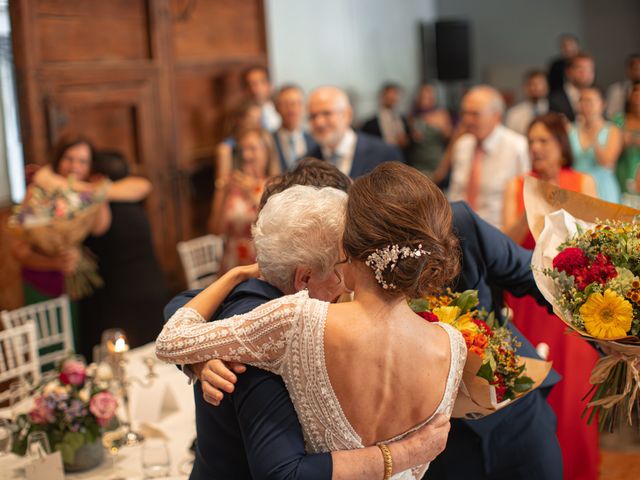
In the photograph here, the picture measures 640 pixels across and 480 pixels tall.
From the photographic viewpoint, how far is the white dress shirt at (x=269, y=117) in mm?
7426

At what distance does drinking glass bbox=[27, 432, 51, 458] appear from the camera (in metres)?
2.53

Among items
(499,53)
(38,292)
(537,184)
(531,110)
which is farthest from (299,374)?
(499,53)

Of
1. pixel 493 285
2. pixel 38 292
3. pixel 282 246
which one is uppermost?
pixel 282 246

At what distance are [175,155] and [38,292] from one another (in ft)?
7.15

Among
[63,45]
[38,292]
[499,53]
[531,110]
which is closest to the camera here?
[38,292]

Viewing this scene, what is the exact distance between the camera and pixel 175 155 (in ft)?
22.9

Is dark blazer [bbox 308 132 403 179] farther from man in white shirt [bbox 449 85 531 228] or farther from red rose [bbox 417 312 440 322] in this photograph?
red rose [bbox 417 312 440 322]

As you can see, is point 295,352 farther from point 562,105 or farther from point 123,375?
point 562,105

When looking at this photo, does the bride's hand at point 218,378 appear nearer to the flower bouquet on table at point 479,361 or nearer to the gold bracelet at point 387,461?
the gold bracelet at point 387,461

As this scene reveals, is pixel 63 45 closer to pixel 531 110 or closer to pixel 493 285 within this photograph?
pixel 493 285

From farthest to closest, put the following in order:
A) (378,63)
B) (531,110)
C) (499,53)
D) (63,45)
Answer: (499,53), (378,63), (531,110), (63,45)

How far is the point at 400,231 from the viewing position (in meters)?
1.72

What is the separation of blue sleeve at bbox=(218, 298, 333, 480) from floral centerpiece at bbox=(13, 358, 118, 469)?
3.17 ft

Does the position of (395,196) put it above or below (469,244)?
above
